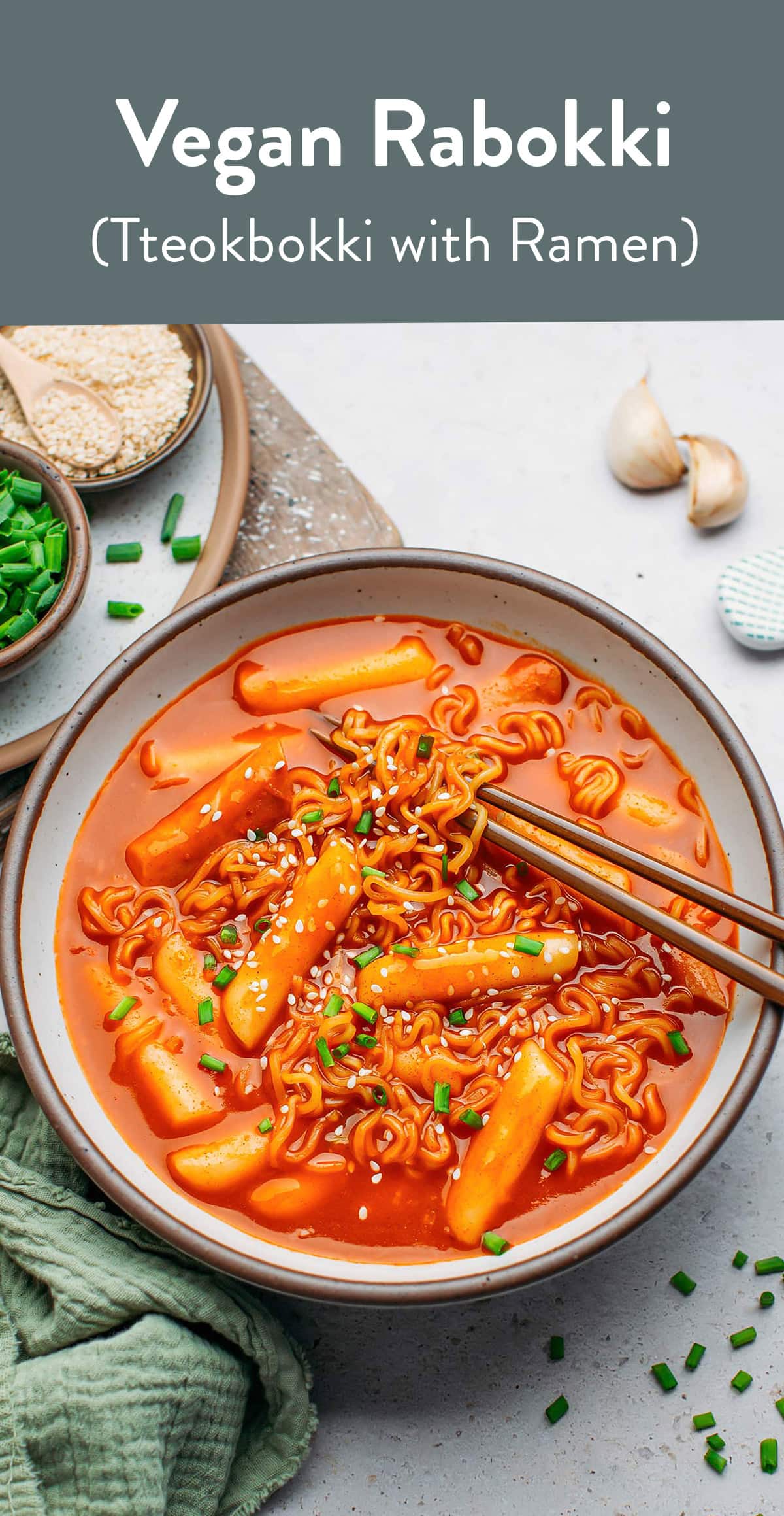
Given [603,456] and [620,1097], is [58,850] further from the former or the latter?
[603,456]

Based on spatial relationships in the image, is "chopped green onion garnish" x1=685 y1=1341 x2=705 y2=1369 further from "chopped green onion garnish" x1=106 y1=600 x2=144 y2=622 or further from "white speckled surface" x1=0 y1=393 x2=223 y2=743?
"chopped green onion garnish" x1=106 y1=600 x2=144 y2=622

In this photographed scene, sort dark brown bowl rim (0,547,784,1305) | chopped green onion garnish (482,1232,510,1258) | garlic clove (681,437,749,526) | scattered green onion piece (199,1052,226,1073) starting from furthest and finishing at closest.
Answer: garlic clove (681,437,749,526)
scattered green onion piece (199,1052,226,1073)
chopped green onion garnish (482,1232,510,1258)
dark brown bowl rim (0,547,784,1305)

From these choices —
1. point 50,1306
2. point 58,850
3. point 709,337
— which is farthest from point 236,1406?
point 709,337

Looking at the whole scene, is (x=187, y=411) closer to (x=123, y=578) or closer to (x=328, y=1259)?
(x=123, y=578)

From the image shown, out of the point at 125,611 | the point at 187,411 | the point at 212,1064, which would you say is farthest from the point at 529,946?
the point at 187,411

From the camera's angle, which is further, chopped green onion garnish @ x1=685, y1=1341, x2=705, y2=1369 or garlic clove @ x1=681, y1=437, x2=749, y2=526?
garlic clove @ x1=681, y1=437, x2=749, y2=526

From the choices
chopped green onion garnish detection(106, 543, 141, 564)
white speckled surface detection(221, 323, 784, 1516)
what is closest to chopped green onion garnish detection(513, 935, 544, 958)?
white speckled surface detection(221, 323, 784, 1516)
